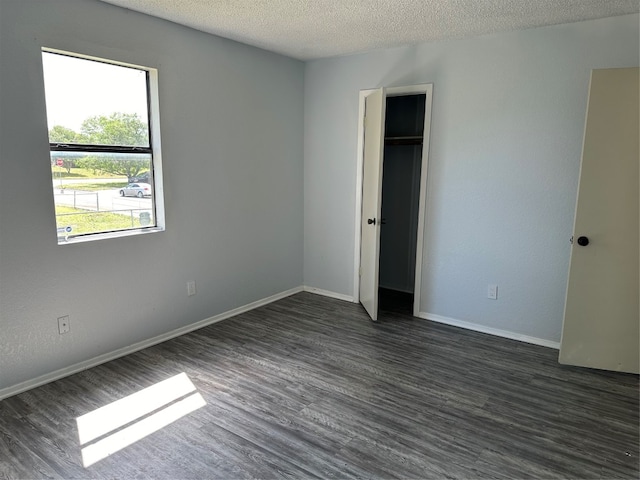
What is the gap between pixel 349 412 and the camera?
8.10 ft

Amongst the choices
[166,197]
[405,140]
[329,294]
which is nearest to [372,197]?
[405,140]

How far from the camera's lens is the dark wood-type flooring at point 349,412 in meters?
2.03

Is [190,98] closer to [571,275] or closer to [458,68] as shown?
[458,68]

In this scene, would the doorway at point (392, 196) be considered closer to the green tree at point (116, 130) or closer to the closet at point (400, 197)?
the closet at point (400, 197)

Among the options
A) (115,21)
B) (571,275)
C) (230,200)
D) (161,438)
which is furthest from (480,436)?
(115,21)

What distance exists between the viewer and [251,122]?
389cm

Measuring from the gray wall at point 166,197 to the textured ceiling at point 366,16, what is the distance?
317mm

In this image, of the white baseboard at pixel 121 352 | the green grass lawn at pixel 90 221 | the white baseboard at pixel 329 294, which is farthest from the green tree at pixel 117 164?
the white baseboard at pixel 329 294

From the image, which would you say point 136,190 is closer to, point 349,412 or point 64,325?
point 64,325

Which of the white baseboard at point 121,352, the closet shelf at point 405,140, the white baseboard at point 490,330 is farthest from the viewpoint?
the closet shelf at point 405,140

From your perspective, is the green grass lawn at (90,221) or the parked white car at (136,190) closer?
the green grass lawn at (90,221)

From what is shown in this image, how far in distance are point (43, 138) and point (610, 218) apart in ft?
11.8

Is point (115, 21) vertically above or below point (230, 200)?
above

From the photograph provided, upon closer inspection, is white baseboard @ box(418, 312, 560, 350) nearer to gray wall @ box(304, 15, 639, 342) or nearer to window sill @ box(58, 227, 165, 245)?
gray wall @ box(304, 15, 639, 342)
